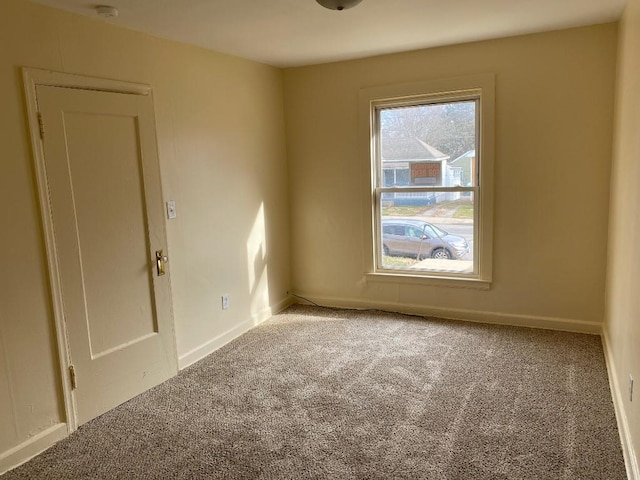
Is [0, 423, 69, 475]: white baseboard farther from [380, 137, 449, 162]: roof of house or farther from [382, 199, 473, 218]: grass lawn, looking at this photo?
[380, 137, 449, 162]: roof of house

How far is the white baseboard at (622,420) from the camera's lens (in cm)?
202

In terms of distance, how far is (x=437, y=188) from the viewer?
163 inches

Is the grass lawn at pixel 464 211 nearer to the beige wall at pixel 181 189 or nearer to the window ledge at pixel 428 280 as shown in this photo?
the window ledge at pixel 428 280

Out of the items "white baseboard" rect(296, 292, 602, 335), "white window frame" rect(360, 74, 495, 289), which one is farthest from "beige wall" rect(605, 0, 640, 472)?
"white window frame" rect(360, 74, 495, 289)

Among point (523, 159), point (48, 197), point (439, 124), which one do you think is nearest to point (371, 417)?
point (48, 197)

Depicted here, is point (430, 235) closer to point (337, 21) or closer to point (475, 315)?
point (475, 315)

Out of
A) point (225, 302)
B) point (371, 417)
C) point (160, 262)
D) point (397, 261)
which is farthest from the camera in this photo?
point (397, 261)

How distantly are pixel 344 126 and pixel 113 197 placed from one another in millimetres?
2300

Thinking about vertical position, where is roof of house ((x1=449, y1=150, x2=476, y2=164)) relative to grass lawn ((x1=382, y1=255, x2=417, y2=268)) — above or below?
above

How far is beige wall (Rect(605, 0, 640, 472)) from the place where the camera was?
7.06 ft

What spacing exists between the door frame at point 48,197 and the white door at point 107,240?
0.03m

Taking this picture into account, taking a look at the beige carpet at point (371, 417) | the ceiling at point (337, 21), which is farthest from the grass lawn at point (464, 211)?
the ceiling at point (337, 21)

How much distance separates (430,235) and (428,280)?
42 centimetres

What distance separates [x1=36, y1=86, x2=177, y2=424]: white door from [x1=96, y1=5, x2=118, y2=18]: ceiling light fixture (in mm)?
440
